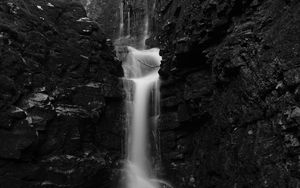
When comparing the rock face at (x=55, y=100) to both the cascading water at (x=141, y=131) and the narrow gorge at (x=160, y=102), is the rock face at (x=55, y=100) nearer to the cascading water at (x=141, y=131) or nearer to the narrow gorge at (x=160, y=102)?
the narrow gorge at (x=160, y=102)

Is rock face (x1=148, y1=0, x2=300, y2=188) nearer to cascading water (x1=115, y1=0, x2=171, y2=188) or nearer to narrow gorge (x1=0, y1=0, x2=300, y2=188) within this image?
narrow gorge (x1=0, y1=0, x2=300, y2=188)

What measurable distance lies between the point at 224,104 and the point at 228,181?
361cm

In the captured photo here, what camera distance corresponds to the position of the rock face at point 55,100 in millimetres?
14367

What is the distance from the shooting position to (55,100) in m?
16.3

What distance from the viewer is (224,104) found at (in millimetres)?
14773

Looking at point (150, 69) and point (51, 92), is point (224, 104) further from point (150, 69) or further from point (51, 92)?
point (150, 69)

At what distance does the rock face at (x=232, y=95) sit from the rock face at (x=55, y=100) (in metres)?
3.87

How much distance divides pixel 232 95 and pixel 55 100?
9.22m

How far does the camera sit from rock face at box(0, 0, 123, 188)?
1437cm

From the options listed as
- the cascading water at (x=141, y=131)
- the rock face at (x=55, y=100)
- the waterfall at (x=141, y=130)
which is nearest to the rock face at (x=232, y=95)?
the cascading water at (x=141, y=131)

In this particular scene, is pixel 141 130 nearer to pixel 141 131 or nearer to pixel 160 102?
pixel 141 131

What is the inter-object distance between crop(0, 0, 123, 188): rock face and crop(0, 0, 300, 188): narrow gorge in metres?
0.06

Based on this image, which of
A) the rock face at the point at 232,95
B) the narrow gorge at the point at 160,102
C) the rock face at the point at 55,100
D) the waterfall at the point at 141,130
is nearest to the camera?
the rock face at the point at 232,95

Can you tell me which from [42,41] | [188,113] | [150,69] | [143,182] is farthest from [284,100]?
[150,69]
